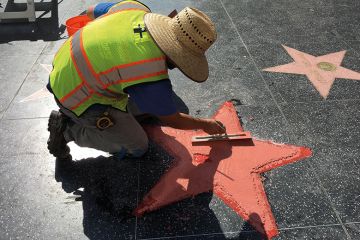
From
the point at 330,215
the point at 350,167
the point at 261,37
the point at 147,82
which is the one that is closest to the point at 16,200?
the point at 147,82

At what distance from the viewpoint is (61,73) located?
8.27 feet

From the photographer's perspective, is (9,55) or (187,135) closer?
(187,135)

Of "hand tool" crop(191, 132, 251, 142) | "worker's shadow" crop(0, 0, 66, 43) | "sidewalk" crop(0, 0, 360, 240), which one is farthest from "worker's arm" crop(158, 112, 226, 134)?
"worker's shadow" crop(0, 0, 66, 43)

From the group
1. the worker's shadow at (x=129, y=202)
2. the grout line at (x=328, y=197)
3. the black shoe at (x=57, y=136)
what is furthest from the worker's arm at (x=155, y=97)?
the grout line at (x=328, y=197)

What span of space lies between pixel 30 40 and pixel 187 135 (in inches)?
114

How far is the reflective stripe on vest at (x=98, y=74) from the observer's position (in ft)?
7.11

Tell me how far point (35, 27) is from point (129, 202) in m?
3.45

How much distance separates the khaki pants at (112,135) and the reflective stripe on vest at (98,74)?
0.63 feet

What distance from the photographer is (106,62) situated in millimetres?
2279

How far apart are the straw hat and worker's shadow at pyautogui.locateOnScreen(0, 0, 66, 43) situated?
117 inches

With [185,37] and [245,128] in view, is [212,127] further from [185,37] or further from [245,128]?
[185,37]

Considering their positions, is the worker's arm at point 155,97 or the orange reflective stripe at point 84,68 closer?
the worker's arm at point 155,97

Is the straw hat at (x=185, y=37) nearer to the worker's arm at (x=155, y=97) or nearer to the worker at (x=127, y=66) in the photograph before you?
the worker at (x=127, y=66)

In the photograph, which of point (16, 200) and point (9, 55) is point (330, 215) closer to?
point (16, 200)
